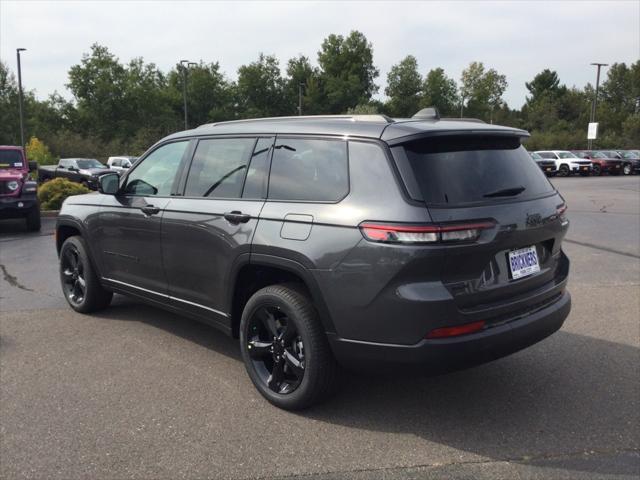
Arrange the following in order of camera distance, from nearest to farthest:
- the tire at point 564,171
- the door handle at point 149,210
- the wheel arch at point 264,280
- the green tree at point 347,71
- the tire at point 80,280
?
the wheel arch at point 264,280, the door handle at point 149,210, the tire at point 80,280, the tire at point 564,171, the green tree at point 347,71

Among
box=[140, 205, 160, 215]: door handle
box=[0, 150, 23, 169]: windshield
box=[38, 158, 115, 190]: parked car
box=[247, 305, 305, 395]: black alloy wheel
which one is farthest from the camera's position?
box=[38, 158, 115, 190]: parked car

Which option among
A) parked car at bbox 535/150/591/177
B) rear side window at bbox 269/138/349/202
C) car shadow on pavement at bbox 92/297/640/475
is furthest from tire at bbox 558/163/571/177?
rear side window at bbox 269/138/349/202

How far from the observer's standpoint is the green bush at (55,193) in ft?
49.4

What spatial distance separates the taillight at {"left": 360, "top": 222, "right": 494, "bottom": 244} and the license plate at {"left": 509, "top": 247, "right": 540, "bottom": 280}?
352mm

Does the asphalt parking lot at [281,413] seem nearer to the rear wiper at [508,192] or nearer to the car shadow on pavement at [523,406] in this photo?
the car shadow on pavement at [523,406]

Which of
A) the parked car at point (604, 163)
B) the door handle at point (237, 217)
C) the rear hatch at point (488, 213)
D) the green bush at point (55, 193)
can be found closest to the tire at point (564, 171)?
the parked car at point (604, 163)

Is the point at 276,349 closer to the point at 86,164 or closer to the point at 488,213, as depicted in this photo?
the point at 488,213

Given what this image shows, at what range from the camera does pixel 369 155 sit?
10.6 ft

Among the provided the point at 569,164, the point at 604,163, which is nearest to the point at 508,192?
the point at 569,164

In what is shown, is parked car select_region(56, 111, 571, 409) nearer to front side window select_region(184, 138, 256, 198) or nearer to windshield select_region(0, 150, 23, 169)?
front side window select_region(184, 138, 256, 198)

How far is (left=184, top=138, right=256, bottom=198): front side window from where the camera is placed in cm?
396

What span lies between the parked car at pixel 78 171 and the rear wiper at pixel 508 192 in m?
24.4

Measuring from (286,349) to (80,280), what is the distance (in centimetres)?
295

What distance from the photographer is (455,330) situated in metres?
3.03
